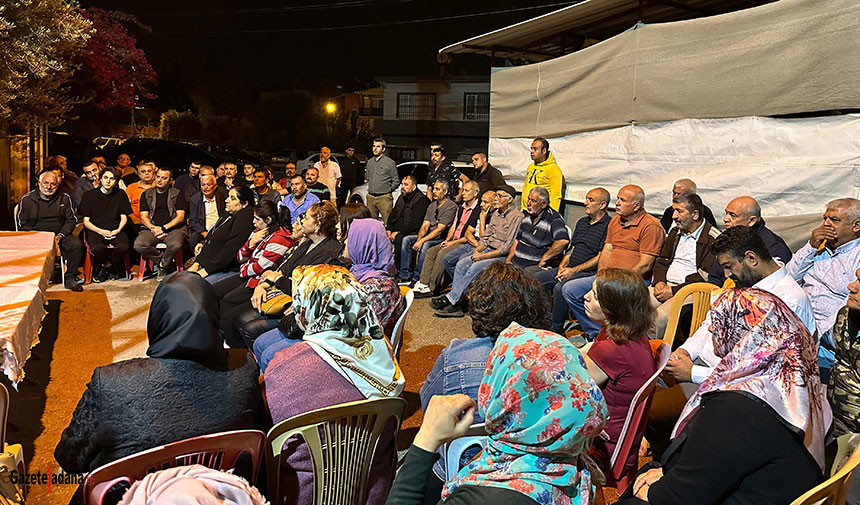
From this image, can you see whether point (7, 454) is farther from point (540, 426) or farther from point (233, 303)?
point (233, 303)

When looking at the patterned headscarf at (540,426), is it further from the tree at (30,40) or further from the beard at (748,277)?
the tree at (30,40)

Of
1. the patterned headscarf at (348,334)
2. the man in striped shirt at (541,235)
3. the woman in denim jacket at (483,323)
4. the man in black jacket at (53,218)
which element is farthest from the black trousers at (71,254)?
the woman in denim jacket at (483,323)

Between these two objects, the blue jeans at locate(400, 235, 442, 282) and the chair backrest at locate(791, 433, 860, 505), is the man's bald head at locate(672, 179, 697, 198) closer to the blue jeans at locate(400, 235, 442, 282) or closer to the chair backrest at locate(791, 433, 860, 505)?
the blue jeans at locate(400, 235, 442, 282)

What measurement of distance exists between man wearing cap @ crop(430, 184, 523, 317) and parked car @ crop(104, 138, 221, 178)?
1104cm

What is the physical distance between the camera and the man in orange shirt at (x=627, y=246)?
18.4ft

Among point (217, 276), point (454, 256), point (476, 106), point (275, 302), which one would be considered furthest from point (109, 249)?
point (476, 106)

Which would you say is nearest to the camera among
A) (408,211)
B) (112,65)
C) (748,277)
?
(748,277)

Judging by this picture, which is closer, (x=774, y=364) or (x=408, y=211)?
(x=774, y=364)

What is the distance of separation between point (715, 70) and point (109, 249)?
24.1ft

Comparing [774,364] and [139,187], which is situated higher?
[139,187]

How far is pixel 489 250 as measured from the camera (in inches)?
283

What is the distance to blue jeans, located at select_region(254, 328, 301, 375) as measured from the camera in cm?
395

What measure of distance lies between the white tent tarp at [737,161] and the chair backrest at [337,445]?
15.0 feet

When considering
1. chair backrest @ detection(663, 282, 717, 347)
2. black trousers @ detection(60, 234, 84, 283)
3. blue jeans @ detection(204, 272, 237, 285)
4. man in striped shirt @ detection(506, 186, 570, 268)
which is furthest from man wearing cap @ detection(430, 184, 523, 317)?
black trousers @ detection(60, 234, 84, 283)
